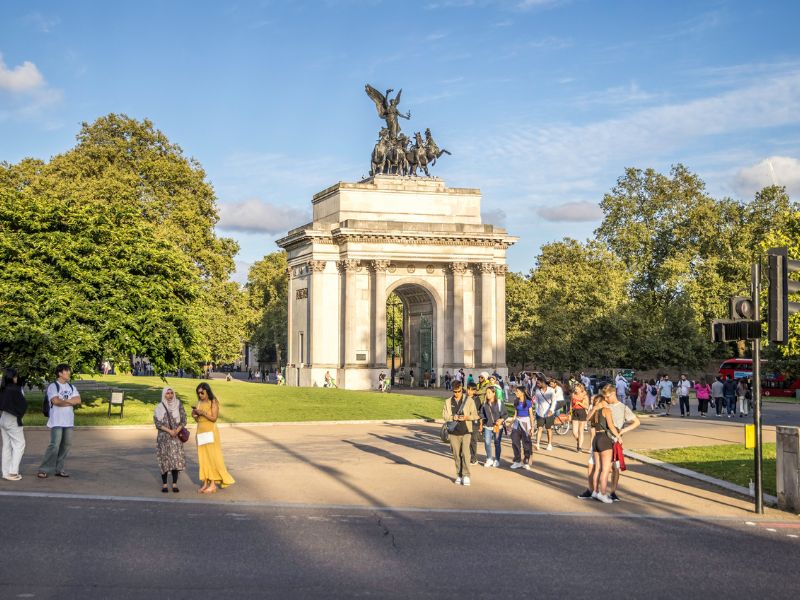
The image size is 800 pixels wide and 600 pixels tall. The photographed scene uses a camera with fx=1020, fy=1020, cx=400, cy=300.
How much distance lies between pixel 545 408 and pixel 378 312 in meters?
38.0

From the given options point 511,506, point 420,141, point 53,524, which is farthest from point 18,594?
point 420,141

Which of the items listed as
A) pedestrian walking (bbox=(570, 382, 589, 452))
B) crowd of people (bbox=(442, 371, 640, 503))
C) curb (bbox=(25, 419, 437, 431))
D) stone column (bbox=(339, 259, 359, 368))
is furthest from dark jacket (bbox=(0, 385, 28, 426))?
stone column (bbox=(339, 259, 359, 368))

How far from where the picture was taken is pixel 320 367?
213 feet

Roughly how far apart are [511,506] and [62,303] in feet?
71.0

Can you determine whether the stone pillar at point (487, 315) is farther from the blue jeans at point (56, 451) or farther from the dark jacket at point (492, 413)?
the blue jeans at point (56, 451)

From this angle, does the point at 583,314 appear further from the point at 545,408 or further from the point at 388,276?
the point at 545,408

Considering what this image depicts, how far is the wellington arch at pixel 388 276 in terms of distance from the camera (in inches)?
2544

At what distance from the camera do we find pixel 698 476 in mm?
21031

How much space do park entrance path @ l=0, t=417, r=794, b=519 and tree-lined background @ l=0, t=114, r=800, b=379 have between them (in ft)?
19.0

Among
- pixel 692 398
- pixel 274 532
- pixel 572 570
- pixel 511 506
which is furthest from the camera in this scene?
pixel 692 398

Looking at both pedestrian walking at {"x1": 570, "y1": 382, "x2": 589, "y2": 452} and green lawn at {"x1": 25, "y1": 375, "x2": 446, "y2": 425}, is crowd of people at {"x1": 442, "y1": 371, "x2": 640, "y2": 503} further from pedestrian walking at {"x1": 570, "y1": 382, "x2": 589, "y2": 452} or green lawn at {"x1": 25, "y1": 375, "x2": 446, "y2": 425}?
green lawn at {"x1": 25, "y1": 375, "x2": 446, "y2": 425}

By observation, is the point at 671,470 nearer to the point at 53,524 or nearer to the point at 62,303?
the point at 53,524

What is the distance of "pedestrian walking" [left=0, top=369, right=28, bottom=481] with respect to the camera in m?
18.8

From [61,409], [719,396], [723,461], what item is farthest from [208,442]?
[719,396]
